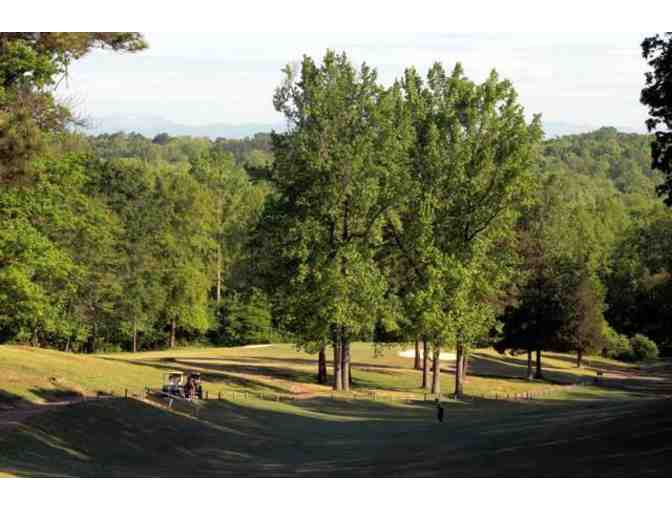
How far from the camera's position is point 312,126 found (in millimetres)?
63031

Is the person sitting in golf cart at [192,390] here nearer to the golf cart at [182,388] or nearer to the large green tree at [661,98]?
the golf cart at [182,388]

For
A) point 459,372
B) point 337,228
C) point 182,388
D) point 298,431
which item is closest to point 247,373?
point 337,228

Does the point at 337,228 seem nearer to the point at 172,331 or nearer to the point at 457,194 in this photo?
the point at 457,194

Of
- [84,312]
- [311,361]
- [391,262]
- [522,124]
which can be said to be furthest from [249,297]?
[84,312]

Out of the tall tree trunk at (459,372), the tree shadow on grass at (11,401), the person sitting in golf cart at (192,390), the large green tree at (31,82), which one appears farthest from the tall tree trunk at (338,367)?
the large green tree at (31,82)

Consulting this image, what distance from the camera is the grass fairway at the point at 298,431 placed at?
34.4 m

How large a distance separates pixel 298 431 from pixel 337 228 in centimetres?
1889

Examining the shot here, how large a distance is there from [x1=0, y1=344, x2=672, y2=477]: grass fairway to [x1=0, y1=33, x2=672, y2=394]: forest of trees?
3.85m

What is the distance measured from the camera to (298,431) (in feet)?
158

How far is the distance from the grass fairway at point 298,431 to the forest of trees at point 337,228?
3.85 metres

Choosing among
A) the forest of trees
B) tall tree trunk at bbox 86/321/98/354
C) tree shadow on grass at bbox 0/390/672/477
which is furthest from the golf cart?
tall tree trunk at bbox 86/321/98/354

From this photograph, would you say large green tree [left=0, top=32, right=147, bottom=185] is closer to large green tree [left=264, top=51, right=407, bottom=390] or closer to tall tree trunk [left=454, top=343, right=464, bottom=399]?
large green tree [left=264, top=51, right=407, bottom=390]

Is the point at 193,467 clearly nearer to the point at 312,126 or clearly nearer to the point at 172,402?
the point at 172,402

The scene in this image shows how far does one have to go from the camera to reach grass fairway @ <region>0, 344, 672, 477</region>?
1353 inches
